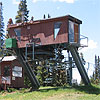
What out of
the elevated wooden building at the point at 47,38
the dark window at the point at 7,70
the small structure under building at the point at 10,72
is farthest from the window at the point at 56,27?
the dark window at the point at 7,70

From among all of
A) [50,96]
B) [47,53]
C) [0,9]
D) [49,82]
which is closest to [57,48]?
[47,53]

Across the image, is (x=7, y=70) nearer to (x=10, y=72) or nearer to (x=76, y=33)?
(x=10, y=72)

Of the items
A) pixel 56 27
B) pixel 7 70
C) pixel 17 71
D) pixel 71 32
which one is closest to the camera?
pixel 71 32

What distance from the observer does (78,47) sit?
25.3 meters

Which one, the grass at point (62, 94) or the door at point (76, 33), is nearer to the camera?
the grass at point (62, 94)

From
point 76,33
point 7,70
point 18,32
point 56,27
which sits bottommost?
point 7,70

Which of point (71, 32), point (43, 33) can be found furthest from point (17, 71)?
point (71, 32)

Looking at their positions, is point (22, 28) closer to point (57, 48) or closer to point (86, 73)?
point (57, 48)

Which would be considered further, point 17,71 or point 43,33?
point 17,71

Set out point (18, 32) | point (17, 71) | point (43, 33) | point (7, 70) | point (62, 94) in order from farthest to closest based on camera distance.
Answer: point (17, 71) < point (7, 70) < point (18, 32) < point (43, 33) < point (62, 94)

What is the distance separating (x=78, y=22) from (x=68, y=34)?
274 cm

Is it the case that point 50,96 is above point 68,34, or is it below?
below

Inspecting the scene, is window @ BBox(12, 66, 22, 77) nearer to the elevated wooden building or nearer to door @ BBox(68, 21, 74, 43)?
the elevated wooden building

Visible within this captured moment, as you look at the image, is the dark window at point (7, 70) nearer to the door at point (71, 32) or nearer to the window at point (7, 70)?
the window at point (7, 70)
